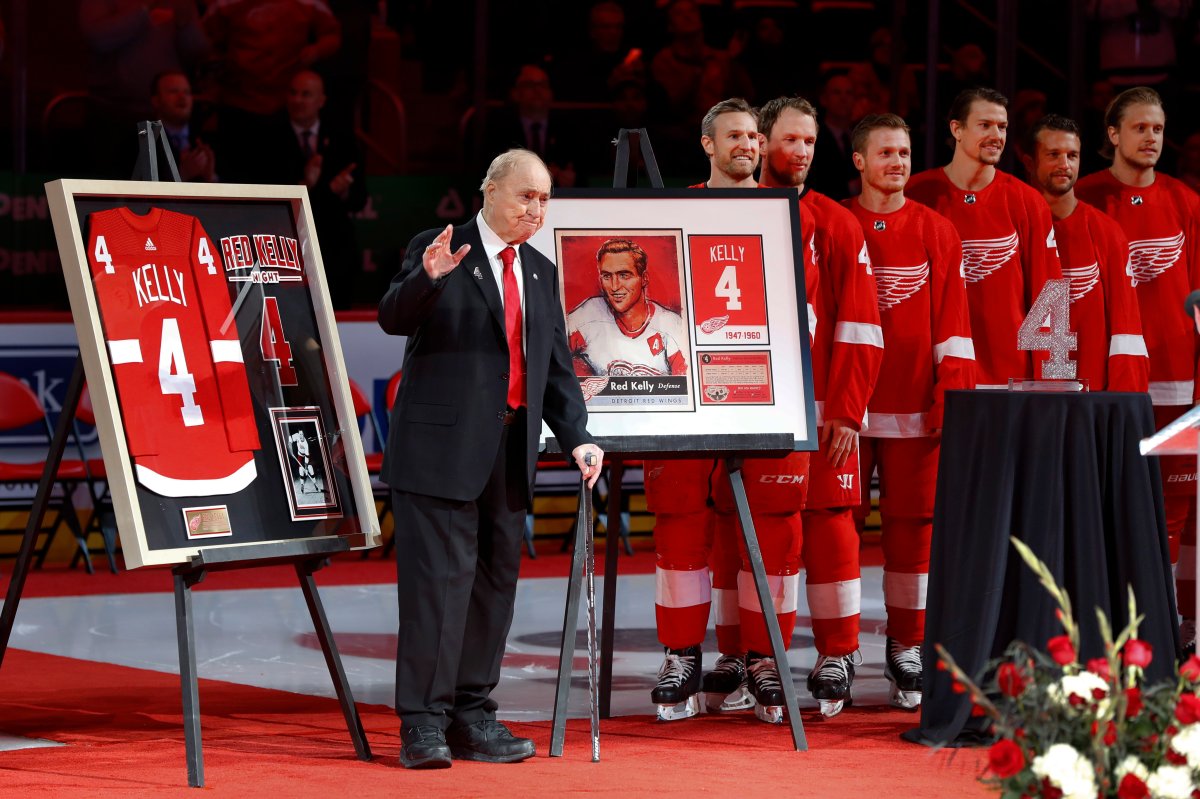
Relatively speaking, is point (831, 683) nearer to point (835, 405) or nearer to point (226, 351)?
point (835, 405)

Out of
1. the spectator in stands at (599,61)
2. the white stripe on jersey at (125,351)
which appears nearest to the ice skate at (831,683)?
the white stripe on jersey at (125,351)

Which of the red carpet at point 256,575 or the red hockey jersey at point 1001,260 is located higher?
the red hockey jersey at point 1001,260

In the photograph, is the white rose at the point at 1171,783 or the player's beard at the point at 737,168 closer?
the white rose at the point at 1171,783

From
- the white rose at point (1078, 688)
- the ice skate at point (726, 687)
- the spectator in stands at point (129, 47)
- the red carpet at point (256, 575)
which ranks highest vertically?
the spectator in stands at point (129, 47)

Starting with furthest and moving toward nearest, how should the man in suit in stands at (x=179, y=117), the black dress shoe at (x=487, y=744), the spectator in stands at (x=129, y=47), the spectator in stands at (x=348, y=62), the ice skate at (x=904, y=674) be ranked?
the spectator in stands at (x=348, y=62) < the spectator in stands at (x=129, y=47) < the man in suit in stands at (x=179, y=117) < the ice skate at (x=904, y=674) < the black dress shoe at (x=487, y=744)

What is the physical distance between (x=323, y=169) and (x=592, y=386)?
512cm

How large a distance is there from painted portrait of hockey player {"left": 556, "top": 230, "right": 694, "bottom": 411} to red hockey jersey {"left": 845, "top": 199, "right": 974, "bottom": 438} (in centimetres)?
75

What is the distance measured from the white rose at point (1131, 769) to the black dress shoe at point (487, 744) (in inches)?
77.3

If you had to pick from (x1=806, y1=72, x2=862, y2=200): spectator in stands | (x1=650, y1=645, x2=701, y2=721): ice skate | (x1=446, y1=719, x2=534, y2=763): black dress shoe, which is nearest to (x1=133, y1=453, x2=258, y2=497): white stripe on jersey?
(x1=446, y1=719, x2=534, y2=763): black dress shoe

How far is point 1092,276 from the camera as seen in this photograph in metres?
5.51

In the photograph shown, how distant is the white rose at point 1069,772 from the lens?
98.1 inches

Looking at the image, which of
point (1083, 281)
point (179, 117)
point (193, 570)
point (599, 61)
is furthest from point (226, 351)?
point (599, 61)

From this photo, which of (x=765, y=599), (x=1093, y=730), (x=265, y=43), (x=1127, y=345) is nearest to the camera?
(x=1093, y=730)

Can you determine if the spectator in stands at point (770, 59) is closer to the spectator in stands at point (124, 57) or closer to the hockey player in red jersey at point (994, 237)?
Result: the spectator in stands at point (124, 57)
